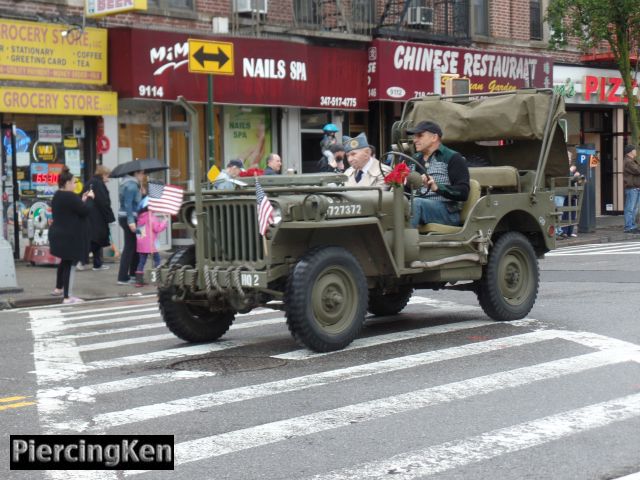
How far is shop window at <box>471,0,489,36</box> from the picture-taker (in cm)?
2800

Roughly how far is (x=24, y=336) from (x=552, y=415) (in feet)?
20.1

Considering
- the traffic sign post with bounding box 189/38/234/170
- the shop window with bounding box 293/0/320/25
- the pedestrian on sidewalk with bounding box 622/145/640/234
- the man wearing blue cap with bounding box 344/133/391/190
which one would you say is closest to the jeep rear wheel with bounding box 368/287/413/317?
the man wearing blue cap with bounding box 344/133/391/190

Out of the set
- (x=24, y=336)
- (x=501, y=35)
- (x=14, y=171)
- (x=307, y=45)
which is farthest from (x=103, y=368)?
(x=501, y=35)

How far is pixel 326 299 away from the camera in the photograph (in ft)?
30.5

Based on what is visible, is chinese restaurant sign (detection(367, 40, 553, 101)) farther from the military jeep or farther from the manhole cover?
the manhole cover

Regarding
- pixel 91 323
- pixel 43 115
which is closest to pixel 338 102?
pixel 43 115

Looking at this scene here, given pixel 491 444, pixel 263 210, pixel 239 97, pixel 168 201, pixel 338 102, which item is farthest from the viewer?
pixel 338 102

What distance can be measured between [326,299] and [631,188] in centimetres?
1836

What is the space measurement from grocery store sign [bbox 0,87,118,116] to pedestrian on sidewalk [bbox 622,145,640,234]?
12.0 metres

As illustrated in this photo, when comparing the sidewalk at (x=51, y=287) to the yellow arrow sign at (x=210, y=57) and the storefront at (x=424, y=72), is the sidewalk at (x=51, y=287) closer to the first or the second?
the yellow arrow sign at (x=210, y=57)

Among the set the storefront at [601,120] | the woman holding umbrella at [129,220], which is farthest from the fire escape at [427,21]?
the woman holding umbrella at [129,220]

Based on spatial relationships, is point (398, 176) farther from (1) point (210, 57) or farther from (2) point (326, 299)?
(1) point (210, 57)

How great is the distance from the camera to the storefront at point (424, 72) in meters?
24.5

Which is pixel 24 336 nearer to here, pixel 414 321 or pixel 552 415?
pixel 414 321
